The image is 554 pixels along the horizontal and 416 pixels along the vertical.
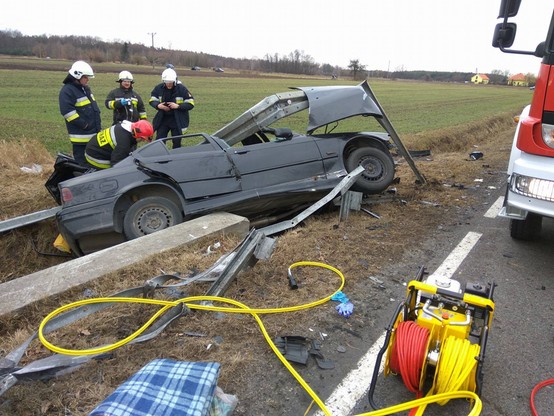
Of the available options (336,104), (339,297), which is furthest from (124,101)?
(339,297)

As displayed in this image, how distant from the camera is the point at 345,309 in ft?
10.5

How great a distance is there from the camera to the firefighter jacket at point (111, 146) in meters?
5.72

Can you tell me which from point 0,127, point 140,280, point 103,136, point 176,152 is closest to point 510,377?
point 140,280

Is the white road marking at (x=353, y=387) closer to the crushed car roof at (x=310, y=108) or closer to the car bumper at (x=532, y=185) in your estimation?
the car bumper at (x=532, y=185)

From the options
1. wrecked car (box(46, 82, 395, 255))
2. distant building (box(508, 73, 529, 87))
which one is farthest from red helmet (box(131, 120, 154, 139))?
distant building (box(508, 73, 529, 87))

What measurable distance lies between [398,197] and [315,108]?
6.33 feet

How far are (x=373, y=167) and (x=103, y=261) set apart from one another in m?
3.83

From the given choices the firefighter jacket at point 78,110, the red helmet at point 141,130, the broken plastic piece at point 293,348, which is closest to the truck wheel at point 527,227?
the broken plastic piece at point 293,348

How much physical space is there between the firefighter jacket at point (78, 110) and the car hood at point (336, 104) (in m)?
3.64

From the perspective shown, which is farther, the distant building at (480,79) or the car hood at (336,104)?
the distant building at (480,79)

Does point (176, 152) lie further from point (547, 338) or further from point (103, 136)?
point (547, 338)

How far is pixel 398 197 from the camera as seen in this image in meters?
6.36

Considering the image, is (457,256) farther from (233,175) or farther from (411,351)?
(233,175)

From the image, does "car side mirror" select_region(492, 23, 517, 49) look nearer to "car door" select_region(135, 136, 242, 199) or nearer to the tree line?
"car door" select_region(135, 136, 242, 199)
